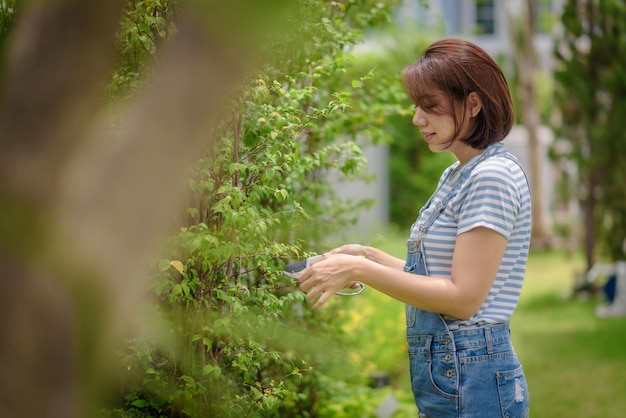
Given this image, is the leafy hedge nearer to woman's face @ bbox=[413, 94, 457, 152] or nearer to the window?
woman's face @ bbox=[413, 94, 457, 152]

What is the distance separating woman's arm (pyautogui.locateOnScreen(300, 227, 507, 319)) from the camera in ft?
7.61

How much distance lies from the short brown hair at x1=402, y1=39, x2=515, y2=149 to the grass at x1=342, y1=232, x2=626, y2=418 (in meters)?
2.05

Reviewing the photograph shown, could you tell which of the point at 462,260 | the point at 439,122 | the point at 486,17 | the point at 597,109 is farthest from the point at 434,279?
the point at 486,17

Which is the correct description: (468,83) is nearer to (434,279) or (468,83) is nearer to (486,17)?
(434,279)

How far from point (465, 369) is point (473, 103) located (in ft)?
2.32

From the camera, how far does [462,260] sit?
7.66 ft

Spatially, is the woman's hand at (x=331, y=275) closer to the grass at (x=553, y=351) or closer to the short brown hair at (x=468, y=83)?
the short brown hair at (x=468, y=83)

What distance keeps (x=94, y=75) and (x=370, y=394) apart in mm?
4197

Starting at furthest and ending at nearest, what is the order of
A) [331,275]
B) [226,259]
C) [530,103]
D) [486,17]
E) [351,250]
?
[486,17] → [530,103] → [226,259] → [351,250] → [331,275]

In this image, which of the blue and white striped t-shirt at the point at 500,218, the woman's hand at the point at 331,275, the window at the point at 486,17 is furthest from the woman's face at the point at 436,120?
the window at the point at 486,17

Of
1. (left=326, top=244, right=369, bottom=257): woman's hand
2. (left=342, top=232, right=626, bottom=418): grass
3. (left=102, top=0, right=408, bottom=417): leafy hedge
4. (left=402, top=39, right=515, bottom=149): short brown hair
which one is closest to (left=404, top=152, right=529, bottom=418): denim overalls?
(left=402, top=39, right=515, bottom=149): short brown hair

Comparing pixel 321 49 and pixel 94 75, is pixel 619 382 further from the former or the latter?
pixel 94 75

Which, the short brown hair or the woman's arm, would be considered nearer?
the woman's arm

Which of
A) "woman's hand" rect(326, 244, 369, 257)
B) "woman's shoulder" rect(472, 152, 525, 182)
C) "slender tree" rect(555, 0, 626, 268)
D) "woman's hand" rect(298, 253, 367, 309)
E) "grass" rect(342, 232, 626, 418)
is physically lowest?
"grass" rect(342, 232, 626, 418)
